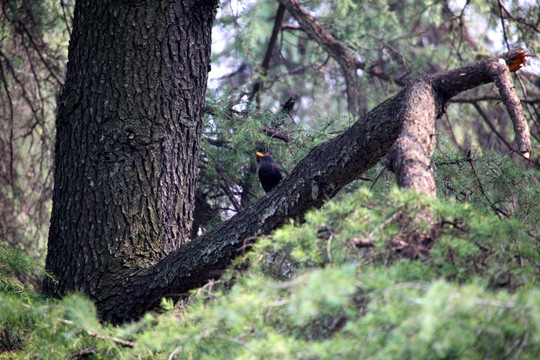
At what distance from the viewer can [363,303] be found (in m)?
1.26

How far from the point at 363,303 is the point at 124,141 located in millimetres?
1701

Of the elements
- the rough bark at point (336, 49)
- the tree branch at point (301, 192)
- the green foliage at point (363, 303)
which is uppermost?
the rough bark at point (336, 49)

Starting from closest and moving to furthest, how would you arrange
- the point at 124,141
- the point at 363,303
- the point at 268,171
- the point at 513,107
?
the point at 363,303 < the point at 513,107 < the point at 124,141 < the point at 268,171

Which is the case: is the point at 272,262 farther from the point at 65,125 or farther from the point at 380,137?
the point at 65,125

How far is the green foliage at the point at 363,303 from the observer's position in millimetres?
1053

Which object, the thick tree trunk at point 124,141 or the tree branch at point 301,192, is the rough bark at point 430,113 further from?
the thick tree trunk at point 124,141

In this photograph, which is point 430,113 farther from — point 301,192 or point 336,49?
point 336,49

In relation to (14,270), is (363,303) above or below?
below

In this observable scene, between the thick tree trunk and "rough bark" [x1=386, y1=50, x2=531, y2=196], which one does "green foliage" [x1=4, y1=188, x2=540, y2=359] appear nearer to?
"rough bark" [x1=386, y1=50, x2=531, y2=196]

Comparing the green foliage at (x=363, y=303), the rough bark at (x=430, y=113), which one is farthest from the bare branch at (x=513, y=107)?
the green foliage at (x=363, y=303)

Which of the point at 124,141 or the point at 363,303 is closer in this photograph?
the point at 363,303

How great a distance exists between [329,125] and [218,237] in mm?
1181

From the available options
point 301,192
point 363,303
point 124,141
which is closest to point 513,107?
point 301,192

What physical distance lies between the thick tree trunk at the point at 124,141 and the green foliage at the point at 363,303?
0.92m
